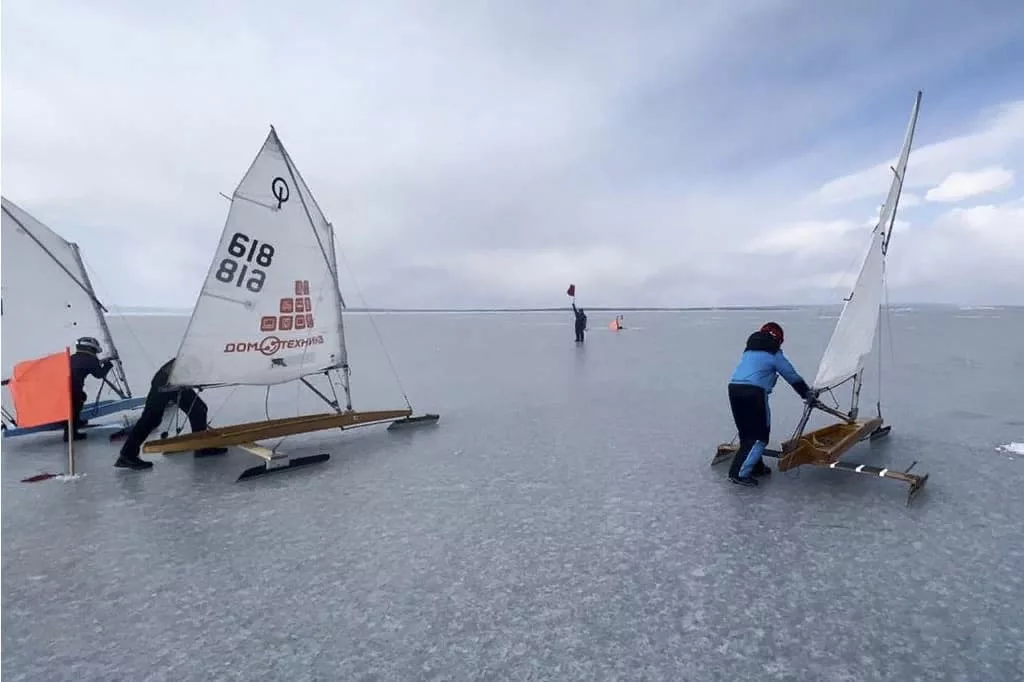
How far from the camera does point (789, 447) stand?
634 centimetres

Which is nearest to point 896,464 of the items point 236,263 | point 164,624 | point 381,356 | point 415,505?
point 415,505

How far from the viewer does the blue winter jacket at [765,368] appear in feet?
20.1

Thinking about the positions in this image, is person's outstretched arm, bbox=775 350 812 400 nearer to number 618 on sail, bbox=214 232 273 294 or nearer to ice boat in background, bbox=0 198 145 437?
number 618 on sail, bbox=214 232 273 294

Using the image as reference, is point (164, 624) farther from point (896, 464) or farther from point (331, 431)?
point (896, 464)

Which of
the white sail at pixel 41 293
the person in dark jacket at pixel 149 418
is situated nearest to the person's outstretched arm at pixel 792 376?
the person in dark jacket at pixel 149 418

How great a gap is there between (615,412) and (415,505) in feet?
17.8

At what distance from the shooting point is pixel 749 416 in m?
6.14

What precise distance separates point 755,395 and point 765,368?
339 mm

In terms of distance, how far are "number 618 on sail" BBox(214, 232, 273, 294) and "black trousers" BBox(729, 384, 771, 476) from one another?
5.74m

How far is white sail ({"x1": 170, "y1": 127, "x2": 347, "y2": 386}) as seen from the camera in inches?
275

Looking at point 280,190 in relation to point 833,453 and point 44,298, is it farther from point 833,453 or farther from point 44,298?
point 833,453

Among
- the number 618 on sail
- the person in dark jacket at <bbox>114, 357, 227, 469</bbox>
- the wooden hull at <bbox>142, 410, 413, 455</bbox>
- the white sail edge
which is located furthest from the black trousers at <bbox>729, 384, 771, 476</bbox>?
the white sail edge

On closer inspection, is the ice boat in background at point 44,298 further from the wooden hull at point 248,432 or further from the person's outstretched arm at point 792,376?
the person's outstretched arm at point 792,376

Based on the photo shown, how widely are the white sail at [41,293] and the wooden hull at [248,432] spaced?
4.81m
